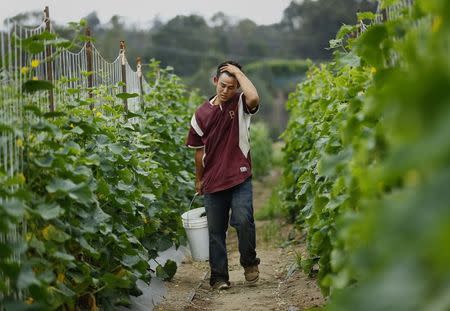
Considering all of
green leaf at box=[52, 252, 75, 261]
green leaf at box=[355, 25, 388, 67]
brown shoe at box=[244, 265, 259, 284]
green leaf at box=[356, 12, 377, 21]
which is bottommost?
brown shoe at box=[244, 265, 259, 284]

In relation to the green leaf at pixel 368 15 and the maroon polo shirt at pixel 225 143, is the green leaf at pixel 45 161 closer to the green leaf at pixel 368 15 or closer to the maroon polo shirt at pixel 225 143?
the green leaf at pixel 368 15

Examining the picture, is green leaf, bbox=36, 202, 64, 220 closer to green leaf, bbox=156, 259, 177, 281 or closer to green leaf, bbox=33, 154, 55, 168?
green leaf, bbox=33, 154, 55, 168

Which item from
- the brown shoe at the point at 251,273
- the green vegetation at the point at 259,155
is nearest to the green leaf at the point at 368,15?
the brown shoe at the point at 251,273

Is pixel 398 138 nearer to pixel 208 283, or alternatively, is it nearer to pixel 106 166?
pixel 106 166

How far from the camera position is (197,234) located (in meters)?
7.50

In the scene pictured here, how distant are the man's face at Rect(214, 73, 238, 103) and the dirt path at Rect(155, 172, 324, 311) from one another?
153 centimetres

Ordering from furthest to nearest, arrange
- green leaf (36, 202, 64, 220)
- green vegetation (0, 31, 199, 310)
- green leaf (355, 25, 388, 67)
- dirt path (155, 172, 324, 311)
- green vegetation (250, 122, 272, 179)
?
green vegetation (250, 122, 272, 179), dirt path (155, 172, 324, 311), green leaf (36, 202, 64, 220), green vegetation (0, 31, 199, 310), green leaf (355, 25, 388, 67)

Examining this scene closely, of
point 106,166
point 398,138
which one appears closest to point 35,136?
point 106,166

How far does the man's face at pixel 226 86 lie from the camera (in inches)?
265

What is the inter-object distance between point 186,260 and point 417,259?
266 inches

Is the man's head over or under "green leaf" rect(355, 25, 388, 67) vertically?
under

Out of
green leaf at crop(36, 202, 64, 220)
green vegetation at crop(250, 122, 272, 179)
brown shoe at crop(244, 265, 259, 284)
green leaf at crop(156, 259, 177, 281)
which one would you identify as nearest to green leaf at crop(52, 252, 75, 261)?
green leaf at crop(36, 202, 64, 220)

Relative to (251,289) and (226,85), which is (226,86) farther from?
(251,289)

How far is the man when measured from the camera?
6645mm
